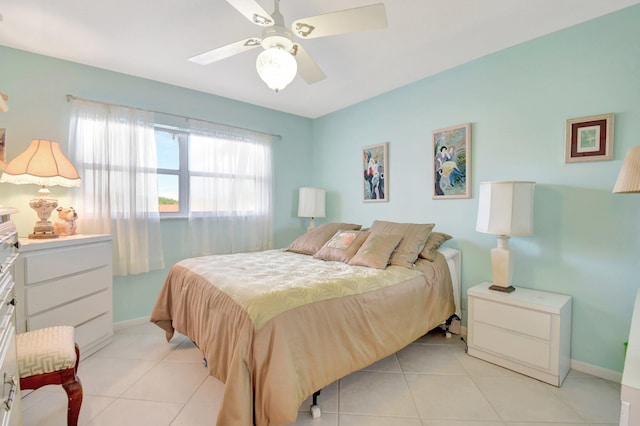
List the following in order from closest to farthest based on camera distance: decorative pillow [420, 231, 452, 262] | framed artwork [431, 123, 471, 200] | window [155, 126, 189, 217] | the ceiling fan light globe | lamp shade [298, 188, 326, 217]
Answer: the ceiling fan light globe
decorative pillow [420, 231, 452, 262]
framed artwork [431, 123, 471, 200]
window [155, 126, 189, 217]
lamp shade [298, 188, 326, 217]

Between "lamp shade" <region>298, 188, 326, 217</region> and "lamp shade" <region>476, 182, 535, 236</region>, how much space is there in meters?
2.15

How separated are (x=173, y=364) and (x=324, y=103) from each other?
3.16 meters

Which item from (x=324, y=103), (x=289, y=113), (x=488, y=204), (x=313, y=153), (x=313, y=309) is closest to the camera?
(x=313, y=309)

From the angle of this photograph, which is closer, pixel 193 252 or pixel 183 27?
pixel 183 27

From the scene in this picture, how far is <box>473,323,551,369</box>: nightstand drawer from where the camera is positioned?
185cm

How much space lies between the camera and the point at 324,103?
141 inches

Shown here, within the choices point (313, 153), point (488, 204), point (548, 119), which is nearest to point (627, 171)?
point (488, 204)

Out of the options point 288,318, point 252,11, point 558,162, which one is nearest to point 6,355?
point 288,318

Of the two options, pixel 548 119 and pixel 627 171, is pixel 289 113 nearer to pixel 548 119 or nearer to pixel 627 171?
pixel 548 119

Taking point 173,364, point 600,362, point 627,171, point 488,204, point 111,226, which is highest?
point 627,171

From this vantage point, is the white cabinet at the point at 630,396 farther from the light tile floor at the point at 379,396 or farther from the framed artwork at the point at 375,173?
the framed artwork at the point at 375,173

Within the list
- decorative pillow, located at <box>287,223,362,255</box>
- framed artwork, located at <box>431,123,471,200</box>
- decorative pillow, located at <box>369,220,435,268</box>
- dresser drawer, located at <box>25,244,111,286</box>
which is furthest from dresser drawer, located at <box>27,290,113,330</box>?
framed artwork, located at <box>431,123,471,200</box>

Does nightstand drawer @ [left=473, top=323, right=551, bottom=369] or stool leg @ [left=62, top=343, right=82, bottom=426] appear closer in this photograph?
stool leg @ [left=62, top=343, right=82, bottom=426]

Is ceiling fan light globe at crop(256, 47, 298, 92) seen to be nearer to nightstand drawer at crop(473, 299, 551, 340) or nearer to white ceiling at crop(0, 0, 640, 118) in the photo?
white ceiling at crop(0, 0, 640, 118)
